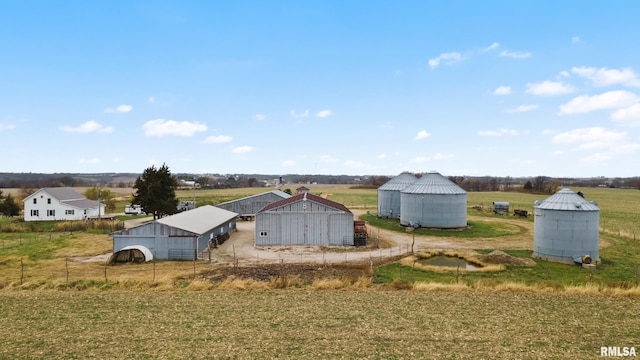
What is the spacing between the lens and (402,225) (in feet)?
182

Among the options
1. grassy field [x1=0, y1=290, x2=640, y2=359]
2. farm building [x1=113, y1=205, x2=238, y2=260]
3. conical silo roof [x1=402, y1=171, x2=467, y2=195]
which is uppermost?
conical silo roof [x1=402, y1=171, x2=467, y2=195]

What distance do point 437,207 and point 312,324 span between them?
124 ft

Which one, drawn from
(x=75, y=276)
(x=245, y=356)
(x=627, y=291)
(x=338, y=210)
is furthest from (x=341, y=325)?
(x=338, y=210)

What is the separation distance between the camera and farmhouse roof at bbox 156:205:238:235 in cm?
3644

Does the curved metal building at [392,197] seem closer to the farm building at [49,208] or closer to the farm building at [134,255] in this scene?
the farm building at [134,255]

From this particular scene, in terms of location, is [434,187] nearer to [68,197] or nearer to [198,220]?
[198,220]

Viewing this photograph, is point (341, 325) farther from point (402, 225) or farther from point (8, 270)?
point (402, 225)

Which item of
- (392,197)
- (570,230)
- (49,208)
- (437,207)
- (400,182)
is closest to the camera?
(570,230)

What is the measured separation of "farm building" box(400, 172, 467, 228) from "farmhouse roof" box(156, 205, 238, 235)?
23.3 metres

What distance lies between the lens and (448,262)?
34625mm

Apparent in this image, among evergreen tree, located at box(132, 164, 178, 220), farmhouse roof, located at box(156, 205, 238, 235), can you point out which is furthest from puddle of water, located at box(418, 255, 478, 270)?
evergreen tree, located at box(132, 164, 178, 220)

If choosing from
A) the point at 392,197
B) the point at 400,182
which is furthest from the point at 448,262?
the point at 400,182

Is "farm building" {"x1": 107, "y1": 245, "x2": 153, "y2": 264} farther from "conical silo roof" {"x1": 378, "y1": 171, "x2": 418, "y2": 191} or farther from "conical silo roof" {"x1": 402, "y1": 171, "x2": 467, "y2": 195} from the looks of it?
"conical silo roof" {"x1": 378, "y1": 171, "x2": 418, "y2": 191}

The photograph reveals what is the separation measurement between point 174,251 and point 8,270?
1171 cm
